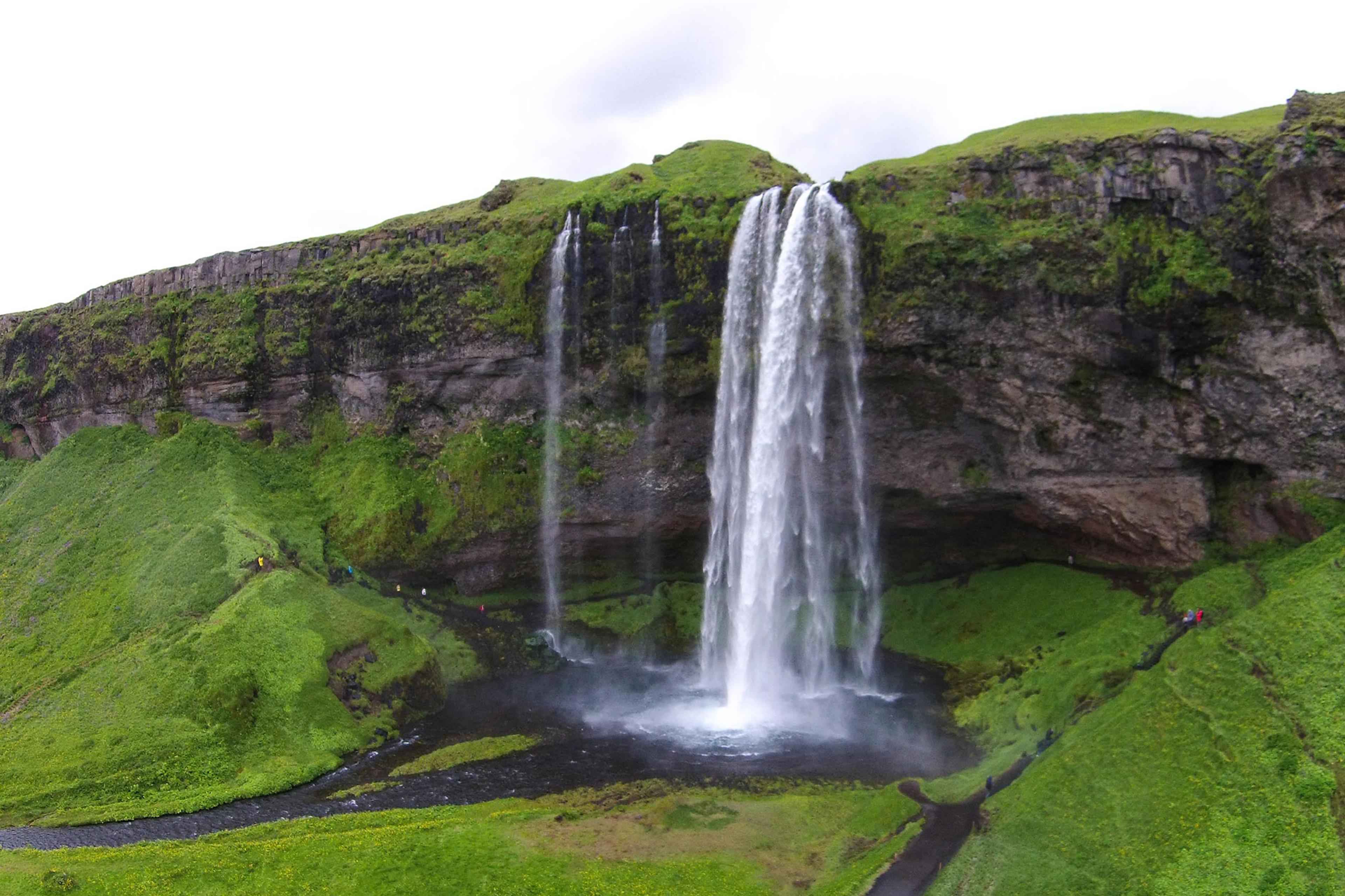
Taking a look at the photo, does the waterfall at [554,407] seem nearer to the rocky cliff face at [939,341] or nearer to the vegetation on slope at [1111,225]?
the rocky cliff face at [939,341]

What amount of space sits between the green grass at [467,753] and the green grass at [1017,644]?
13.6 m

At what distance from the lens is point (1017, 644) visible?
34.5 meters

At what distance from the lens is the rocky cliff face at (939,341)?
3017cm

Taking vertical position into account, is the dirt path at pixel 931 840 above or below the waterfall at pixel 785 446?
below

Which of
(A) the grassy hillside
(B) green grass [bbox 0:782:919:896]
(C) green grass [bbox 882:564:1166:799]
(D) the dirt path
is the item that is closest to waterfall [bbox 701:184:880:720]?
(C) green grass [bbox 882:564:1166:799]

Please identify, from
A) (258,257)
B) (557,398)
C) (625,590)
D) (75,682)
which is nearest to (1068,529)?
(625,590)

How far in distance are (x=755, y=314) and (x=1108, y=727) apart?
65.6 feet

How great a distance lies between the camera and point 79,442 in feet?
168

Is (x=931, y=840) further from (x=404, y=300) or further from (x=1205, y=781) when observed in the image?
(x=404, y=300)

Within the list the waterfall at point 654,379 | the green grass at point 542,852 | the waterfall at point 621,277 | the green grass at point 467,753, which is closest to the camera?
the green grass at point 542,852

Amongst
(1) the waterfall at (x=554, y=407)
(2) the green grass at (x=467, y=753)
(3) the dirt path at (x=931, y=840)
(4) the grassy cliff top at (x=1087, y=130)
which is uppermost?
(4) the grassy cliff top at (x=1087, y=130)

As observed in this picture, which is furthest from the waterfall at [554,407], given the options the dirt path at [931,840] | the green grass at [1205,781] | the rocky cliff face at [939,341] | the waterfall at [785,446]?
the green grass at [1205,781]

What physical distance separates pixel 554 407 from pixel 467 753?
17.1 meters

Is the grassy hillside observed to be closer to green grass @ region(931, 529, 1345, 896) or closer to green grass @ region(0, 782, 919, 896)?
green grass @ region(0, 782, 919, 896)
